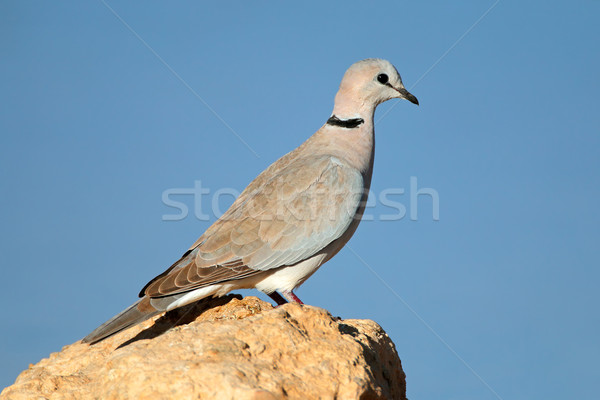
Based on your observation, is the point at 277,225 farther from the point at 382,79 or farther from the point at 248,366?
the point at 248,366

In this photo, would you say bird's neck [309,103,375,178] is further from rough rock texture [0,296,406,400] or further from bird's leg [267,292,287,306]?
rough rock texture [0,296,406,400]

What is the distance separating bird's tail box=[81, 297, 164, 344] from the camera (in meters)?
5.74

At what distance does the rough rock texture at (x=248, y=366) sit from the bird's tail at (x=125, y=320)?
518 mm

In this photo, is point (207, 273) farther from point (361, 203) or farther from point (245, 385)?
point (245, 385)

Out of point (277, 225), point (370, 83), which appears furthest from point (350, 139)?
point (277, 225)

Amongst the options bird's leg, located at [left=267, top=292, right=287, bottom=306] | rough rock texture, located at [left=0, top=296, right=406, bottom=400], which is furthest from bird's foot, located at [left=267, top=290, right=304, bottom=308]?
rough rock texture, located at [left=0, top=296, right=406, bottom=400]

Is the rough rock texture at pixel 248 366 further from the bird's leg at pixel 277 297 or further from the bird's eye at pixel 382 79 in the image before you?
the bird's eye at pixel 382 79

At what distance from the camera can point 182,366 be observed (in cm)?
409

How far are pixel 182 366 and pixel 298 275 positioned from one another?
104 inches

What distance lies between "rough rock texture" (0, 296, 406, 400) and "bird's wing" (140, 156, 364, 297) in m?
1.48

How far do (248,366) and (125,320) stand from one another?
86.4 inches

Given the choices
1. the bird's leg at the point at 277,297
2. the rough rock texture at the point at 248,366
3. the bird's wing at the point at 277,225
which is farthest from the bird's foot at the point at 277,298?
the rough rock texture at the point at 248,366

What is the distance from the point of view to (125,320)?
5.83 m

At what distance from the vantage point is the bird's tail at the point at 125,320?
5738mm
